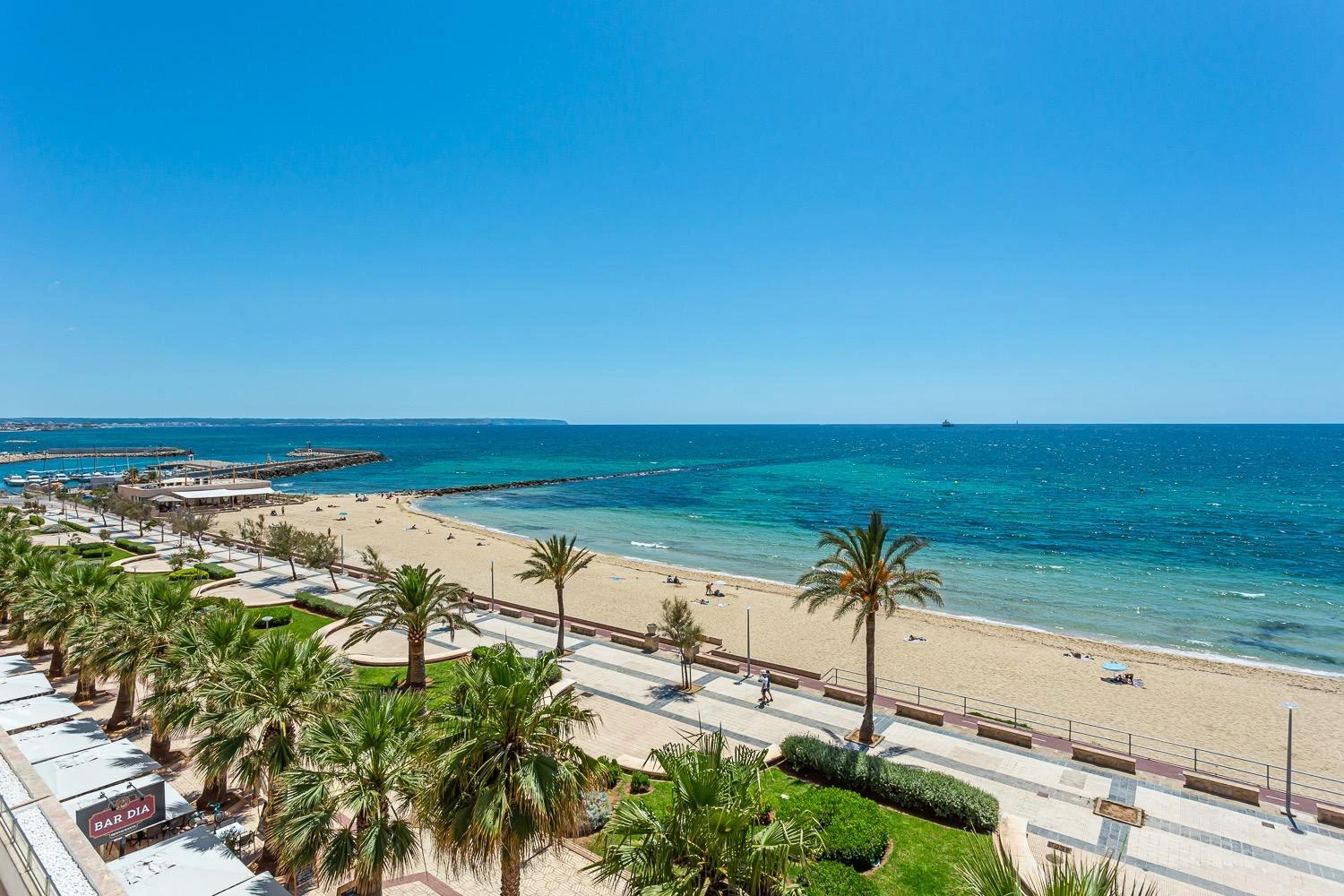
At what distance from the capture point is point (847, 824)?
44.8 feet

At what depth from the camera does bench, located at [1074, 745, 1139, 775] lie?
18109 mm

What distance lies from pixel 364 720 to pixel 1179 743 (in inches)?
1027

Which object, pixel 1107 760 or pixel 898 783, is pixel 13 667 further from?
pixel 1107 760

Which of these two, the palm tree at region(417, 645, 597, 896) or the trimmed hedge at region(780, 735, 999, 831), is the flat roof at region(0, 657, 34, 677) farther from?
the trimmed hedge at region(780, 735, 999, 831)

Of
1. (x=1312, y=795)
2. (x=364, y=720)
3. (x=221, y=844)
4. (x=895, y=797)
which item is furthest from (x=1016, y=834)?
(x=221, y=844)

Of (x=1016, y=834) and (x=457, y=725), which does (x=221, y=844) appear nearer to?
(x=457, y=725)

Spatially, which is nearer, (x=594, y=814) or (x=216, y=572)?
(x=594, y=814)

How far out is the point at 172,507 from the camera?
65.1 m

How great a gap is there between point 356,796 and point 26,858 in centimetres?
480

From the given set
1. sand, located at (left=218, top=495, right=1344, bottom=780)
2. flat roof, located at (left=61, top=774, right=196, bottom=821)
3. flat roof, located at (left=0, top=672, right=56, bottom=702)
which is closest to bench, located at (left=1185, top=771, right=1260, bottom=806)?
sand, located at (left=218, top=495, right=1344, bottom=780)

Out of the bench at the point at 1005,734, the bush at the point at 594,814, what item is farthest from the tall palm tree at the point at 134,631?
the bench at the point at 1005,734

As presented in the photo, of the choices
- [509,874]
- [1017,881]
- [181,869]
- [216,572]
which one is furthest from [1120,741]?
[216,572]

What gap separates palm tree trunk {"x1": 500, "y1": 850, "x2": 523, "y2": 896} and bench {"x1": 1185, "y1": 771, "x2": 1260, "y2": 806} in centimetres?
1783

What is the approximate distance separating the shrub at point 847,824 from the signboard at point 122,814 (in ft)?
39.7
